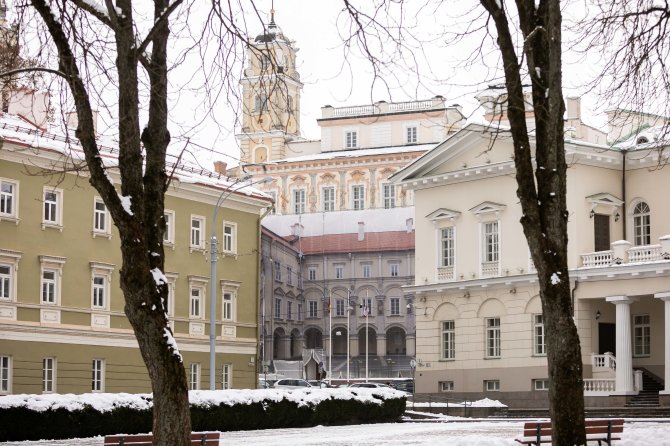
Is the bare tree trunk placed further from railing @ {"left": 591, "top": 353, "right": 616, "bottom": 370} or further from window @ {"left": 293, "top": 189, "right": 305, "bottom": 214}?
window @ {"left": 293, "top": 189, "right": 305, "bottom": 214}

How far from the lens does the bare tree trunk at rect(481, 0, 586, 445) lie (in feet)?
46.0


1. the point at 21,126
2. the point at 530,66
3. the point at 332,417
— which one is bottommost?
the point at 332,417

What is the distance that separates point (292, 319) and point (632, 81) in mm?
90022

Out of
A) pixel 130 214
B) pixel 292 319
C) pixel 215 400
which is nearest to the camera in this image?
pixel 130 214

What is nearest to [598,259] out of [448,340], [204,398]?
[448,340]

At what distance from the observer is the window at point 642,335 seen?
48156 millimetres

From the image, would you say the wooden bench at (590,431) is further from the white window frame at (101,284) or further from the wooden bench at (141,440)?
the white window frame at (101,284)

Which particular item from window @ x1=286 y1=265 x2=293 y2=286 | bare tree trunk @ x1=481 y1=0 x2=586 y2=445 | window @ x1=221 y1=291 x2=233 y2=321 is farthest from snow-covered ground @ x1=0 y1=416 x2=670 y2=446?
window @ x1=286 y1=265 x2=293 y2=286

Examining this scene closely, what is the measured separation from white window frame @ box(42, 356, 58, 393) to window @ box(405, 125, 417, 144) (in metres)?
71.0

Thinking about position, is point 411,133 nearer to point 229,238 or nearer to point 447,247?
point 229,238

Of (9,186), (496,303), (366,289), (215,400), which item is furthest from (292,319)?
(215,400)

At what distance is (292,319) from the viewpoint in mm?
106125

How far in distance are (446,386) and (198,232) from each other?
12.9 m

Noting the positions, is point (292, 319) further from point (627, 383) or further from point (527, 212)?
point (527, 212)
